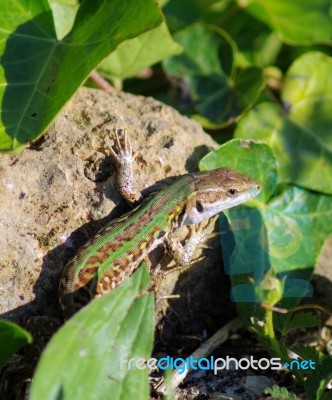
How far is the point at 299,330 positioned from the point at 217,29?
2511 mm

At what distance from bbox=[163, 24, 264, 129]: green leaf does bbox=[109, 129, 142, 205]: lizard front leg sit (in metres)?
1.12

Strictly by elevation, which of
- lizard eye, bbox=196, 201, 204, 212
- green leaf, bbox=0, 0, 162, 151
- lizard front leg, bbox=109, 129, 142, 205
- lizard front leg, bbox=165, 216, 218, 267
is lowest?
lizard front leg, bbox=165, 216, 218, 267

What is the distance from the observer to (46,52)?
12.1ft

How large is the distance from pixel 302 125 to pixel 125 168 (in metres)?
1.62

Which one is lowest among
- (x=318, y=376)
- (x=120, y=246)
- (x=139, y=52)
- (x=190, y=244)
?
(x=318, y=376)

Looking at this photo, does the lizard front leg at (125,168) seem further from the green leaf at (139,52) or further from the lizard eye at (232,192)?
the green leaf at (139,52)

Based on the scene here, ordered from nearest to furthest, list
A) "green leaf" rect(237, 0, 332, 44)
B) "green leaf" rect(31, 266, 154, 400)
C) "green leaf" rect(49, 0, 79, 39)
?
"green leaf" rect(31, 266, 154, 400) < "green leaf" rect(49, 0, 79, 39) < "green leaf" rect(237, 0, 332, 44)

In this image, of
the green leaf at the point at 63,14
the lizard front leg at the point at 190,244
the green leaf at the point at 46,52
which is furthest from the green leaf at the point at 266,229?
the green leaf at the point at 63,14

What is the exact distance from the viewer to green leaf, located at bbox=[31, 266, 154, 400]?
2.34m

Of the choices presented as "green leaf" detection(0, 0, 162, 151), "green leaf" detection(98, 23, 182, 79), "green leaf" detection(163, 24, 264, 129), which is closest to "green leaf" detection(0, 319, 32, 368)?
"green leaf" detection(0, 0, 162, 151)

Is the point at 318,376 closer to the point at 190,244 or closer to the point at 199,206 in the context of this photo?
the point at 190,244

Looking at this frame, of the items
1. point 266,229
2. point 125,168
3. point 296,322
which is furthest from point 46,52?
point 296,322

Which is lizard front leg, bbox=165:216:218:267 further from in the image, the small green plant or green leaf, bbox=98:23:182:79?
green leaf, bbox=98:23:182:79

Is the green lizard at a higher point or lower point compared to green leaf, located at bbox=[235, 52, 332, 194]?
higher
